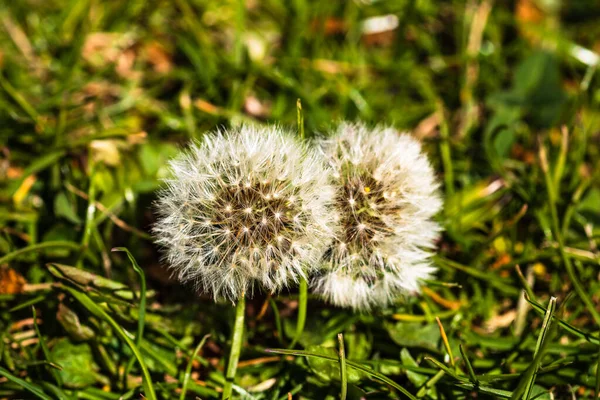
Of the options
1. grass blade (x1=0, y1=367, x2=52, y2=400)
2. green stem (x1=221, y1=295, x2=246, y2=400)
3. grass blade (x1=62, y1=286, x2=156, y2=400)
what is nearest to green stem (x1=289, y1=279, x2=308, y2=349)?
green stem (x1=221, y1=295, x2=246, y2=400)

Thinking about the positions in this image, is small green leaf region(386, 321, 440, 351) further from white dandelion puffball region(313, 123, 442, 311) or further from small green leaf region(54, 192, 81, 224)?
small green leaf region(54, 192, 81, 224)

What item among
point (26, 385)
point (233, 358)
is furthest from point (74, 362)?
point (233, 358)

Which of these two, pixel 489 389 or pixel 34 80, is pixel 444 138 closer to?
pixel 489 389

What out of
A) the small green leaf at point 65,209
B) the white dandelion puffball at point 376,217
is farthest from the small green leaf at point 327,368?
the small green leaf at point 65,209

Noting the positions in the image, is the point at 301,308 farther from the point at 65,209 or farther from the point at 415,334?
the point at 65,209

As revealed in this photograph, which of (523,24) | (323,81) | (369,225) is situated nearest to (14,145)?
(323,81)

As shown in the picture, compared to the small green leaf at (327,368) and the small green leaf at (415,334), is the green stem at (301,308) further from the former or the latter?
the small green leaf at (415,334)
